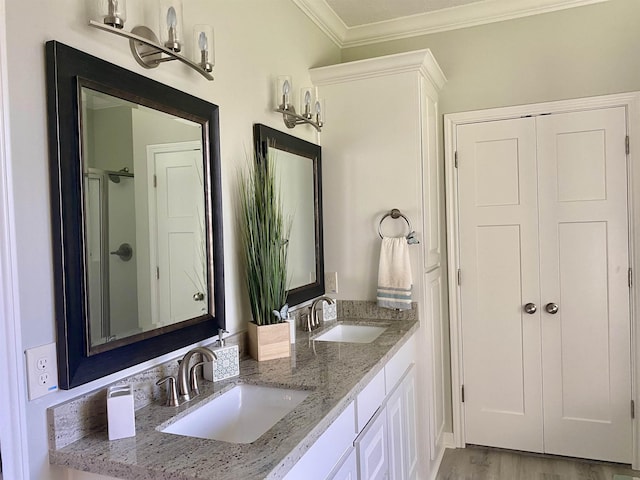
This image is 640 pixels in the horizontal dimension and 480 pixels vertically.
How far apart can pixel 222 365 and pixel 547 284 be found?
2.08 metres

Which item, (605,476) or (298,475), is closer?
(298,475)

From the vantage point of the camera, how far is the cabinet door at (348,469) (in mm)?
1504

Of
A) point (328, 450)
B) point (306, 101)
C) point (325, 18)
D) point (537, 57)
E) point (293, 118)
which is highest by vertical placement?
point (325, 18)

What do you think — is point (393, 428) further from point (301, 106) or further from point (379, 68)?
point (379, 68)

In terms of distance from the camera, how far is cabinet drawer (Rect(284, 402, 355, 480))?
4.15 feet

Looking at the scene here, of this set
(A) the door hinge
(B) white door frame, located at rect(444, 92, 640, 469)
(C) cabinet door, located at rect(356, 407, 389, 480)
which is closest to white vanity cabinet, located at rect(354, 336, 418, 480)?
(C) cabinet door, located at rect(356, 407, 389, 480)

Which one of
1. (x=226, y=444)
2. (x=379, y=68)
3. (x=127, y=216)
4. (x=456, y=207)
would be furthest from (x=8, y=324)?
(x=456, y=207)

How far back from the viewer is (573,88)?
2775 mm

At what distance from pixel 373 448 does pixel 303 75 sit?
1894mm

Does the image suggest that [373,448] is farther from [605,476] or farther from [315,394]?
[605,476]

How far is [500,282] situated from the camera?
2.98 meters

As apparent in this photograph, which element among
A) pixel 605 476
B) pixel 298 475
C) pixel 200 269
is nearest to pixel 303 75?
pixel 200 269

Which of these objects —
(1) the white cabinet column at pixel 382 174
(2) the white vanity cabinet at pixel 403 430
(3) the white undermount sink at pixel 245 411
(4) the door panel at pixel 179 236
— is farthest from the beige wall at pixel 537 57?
(4) the door panel at pixel 179 236

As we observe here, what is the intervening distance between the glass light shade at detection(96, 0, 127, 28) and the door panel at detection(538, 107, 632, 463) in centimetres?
238
